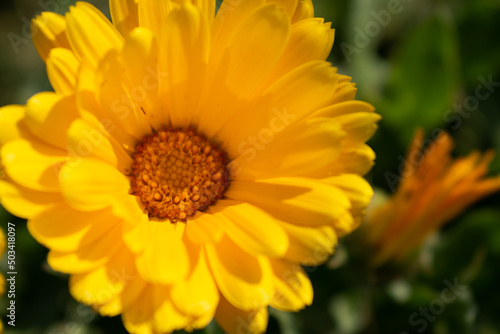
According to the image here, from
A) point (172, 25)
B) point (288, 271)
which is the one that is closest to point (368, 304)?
point (288, 271)

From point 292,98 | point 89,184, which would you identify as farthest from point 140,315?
point 292,98

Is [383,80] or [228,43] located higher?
[228,43]

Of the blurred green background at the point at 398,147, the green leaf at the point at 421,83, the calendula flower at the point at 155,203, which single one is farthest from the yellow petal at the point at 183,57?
the green leaf at the point at 421,83

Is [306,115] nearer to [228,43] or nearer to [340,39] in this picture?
[228,43]

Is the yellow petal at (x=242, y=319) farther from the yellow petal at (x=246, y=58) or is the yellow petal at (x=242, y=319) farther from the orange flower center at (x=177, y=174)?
the yellow petal at (x=246, y=58)

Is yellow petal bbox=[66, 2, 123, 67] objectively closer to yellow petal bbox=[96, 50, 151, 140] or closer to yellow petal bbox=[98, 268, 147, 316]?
yellow petal bbox=[96, 50, 151, 140]

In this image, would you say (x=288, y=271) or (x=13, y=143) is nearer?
(x=13, y=143)

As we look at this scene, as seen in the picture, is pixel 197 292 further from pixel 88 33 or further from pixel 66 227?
pixel 88 33

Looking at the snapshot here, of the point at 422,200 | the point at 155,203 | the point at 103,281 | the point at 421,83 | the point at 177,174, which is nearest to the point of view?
the point at 103,281

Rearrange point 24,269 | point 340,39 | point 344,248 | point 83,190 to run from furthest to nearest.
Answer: point 340,39
point 24,269
point 344,248
point 83,190
